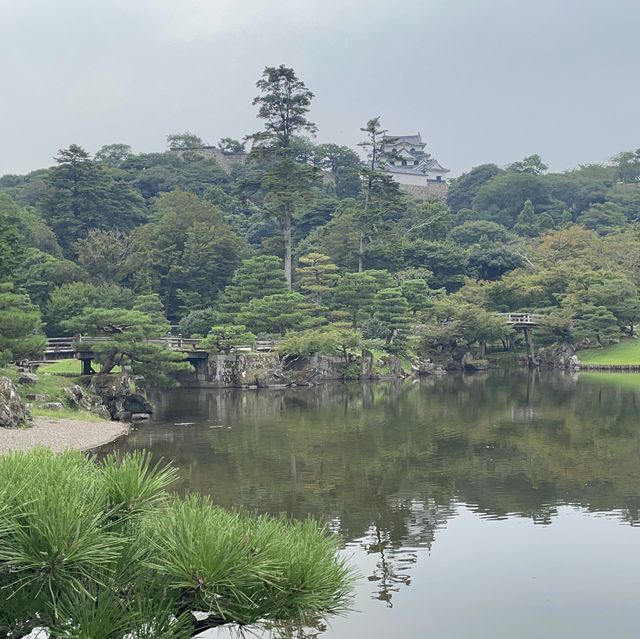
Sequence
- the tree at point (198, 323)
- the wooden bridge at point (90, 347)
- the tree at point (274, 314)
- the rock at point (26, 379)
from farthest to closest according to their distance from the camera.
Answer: the tree at point (198, 323), the tree at point (274, 314), the wooden bridge at point (90, 347), the rock at point (26, 379)

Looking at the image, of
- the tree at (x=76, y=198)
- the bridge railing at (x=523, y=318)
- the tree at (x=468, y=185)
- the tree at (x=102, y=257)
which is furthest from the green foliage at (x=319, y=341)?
the tree at (x=468, y=185)

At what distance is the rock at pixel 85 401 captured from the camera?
26.1 meters

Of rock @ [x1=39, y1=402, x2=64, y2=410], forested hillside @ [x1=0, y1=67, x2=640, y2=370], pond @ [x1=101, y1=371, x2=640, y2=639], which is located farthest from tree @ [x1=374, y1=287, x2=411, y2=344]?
rock @ [x1=39, y1=402, x2=64, y2=410]

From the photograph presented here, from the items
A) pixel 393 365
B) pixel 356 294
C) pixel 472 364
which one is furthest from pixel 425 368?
pixel 356 294

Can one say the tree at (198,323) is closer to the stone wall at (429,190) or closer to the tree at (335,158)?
the tree at (335,158)

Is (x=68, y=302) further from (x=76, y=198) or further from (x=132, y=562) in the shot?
(x=132, y=562)

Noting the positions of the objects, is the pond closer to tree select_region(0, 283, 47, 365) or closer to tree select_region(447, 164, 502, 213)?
tree select_region(0, 283, 47, 365)

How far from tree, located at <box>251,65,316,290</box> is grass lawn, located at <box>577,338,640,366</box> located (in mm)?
16791

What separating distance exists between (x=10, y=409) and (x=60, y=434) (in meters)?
1.42

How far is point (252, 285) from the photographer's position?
41812 millimetres

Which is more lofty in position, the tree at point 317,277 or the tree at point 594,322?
the tree at point 317,277

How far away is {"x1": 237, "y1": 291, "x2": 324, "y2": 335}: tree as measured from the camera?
1574 inches

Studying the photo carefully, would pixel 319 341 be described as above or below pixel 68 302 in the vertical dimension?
below

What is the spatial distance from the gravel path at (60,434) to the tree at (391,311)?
63.2 ft
